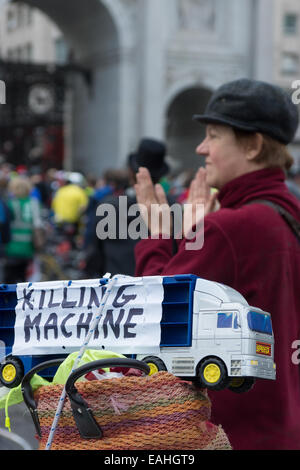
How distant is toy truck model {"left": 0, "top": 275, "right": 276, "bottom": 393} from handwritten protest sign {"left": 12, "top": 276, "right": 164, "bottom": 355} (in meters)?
0.02

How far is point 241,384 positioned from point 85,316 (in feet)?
1.24

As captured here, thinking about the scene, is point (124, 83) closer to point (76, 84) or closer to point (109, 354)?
point (76, 84)

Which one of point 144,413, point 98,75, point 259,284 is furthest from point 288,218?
point 98,75

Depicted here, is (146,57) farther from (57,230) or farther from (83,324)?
(83,324)

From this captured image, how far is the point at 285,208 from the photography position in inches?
110

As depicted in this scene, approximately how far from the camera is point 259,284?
2.61 m

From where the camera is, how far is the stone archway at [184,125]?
28875mm

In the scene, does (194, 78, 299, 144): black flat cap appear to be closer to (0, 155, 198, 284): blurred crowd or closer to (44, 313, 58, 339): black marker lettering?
(44, 313, 58, 339): black marker lettering

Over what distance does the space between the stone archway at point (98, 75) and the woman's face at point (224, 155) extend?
77.7ft

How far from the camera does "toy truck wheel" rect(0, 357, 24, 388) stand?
2.26 meters

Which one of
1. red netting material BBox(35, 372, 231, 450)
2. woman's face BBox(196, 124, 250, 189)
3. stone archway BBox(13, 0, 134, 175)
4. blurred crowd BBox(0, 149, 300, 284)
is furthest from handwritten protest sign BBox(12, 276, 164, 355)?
stone archway BBox(13, 0, 134, 175)

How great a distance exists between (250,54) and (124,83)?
421 cm

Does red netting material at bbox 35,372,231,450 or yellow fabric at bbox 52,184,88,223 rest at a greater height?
yellow fabric at bbox 52,184,88,223

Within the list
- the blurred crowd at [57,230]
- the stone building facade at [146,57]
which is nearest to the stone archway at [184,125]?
the stone building facade at [146,57]
